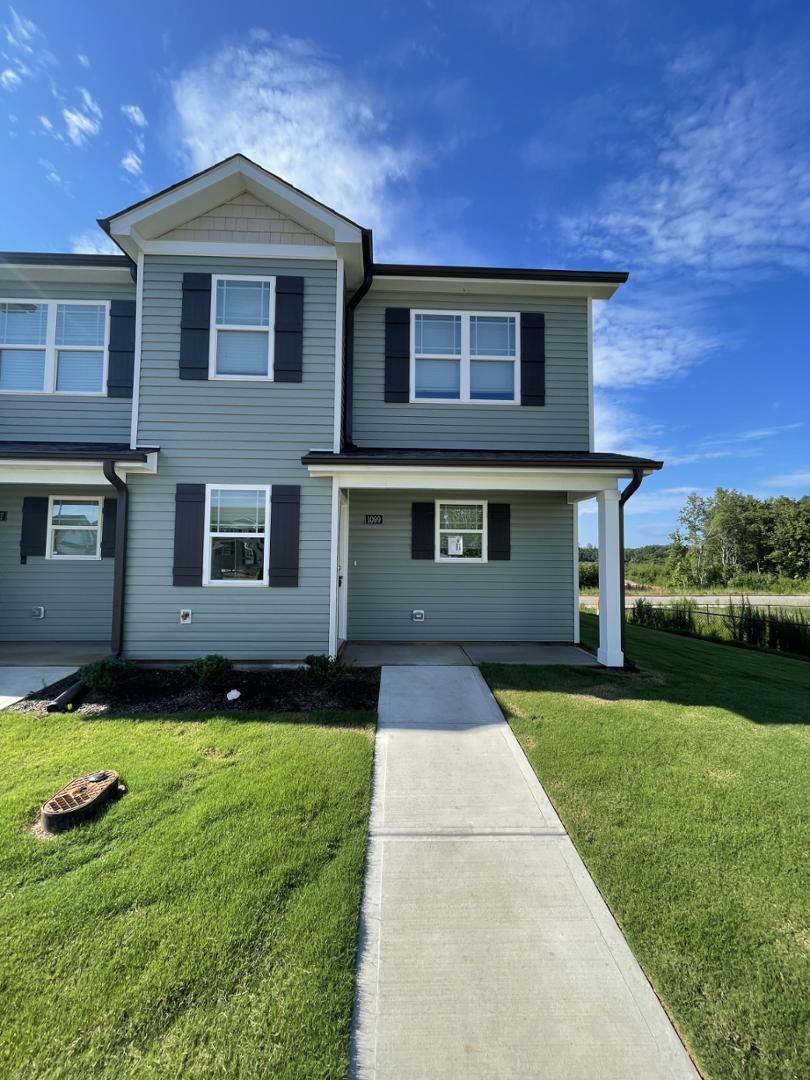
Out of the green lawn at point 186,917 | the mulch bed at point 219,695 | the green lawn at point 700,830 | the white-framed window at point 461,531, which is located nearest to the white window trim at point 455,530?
the white-framed window at point 461,531

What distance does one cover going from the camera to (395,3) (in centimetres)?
771

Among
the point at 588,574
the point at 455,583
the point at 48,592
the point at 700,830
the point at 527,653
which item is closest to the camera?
the point at 700,830

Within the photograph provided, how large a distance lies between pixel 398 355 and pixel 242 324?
2.57 m

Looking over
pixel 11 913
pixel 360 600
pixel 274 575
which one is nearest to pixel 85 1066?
pixel 11 913

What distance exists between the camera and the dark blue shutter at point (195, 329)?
6852mm

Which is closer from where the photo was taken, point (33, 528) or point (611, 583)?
point (611, 583)

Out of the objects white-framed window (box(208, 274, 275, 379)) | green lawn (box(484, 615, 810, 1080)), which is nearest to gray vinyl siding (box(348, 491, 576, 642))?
green lawn (box(484, 615, 810, 1080))

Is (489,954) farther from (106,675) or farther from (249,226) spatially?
(249,226)

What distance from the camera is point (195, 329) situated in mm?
6852

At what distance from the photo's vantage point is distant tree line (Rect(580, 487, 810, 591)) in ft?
124

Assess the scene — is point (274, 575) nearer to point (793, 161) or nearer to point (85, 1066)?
point (85, 1066)

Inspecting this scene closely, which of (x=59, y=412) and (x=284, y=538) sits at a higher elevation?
Answer: (x=59, y=412)

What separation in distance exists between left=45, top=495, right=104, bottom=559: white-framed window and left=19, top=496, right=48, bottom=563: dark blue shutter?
12cm

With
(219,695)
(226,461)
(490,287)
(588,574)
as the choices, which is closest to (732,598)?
(588,574)
